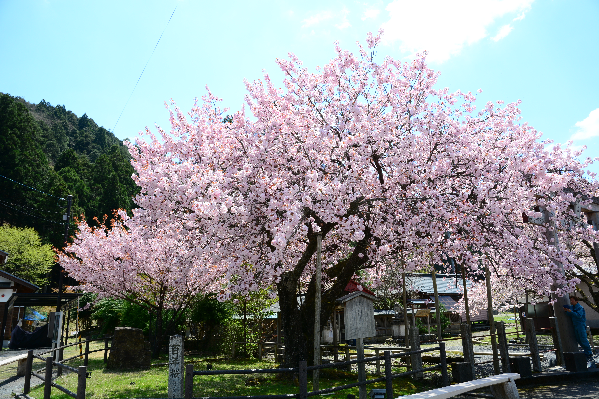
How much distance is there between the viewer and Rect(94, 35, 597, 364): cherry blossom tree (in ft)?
33.4

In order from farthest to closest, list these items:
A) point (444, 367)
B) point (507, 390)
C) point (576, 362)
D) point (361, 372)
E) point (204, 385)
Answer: point (204, 385), point (576, 362), point (444, 367), point (361, 372), point (507, 390)

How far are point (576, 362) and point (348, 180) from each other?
302 inches

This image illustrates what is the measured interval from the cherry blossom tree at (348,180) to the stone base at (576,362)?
2006 millimetres

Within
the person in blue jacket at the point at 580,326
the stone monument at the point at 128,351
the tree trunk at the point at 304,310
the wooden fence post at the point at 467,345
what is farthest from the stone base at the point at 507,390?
the stone monument at the point at 128,351

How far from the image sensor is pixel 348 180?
33.9 ft

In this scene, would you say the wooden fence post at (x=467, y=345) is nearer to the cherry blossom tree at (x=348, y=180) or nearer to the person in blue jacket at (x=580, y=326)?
the cherry blossom tree at (x=348, y=180)

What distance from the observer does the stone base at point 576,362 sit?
1034 cm

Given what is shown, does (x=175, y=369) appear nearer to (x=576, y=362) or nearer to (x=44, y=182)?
(x=576, y=362)

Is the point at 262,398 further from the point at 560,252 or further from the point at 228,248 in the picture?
the point at 560,252

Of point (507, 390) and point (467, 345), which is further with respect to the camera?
point (467, 345)

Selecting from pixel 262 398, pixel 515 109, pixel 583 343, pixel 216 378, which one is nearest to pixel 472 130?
pixel 515 109

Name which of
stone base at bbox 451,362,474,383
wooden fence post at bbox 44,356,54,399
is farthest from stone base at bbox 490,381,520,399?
wooden fence post at bbox 44,356,54,399

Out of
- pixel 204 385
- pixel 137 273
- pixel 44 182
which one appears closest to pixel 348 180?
pixel 204 385

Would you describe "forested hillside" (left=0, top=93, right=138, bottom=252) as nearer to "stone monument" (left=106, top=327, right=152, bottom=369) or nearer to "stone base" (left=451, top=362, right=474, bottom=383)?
"stone monument" (left=106, top=327, right=152, bottom=369)
